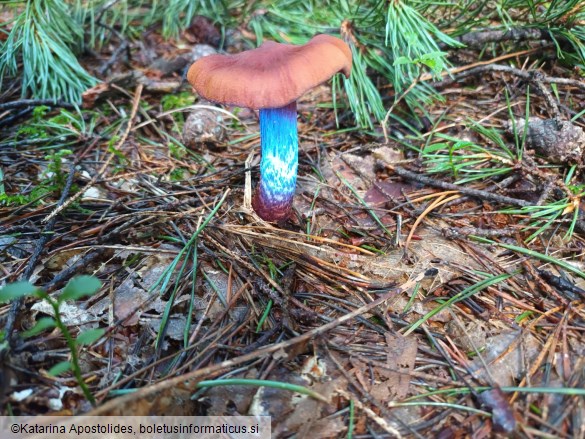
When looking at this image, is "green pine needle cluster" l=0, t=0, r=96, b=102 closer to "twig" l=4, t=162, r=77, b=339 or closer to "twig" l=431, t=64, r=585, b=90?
"twig" l=4, t=162, r=77, b=339

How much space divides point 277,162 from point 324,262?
0.49 metres

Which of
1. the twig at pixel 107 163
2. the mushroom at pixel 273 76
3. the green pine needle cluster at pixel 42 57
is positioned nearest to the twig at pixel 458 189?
the mushroom at pixel 273 76

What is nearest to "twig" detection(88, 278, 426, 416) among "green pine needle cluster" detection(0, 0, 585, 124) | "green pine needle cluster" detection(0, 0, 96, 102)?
"green pine needle cluster" detection(0, 0, 585, 124)

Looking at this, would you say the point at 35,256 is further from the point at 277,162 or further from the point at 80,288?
the point at 277,162

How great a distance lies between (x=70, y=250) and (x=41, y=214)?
1.09 ft

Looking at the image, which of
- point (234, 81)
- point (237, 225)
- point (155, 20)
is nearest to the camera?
point (234, 81)

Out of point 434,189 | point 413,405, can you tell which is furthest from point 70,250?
point 434,189

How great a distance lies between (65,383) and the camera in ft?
4.21

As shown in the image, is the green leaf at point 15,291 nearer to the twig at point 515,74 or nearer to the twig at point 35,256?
the twig at point 35,256

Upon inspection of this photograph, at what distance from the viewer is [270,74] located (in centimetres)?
144

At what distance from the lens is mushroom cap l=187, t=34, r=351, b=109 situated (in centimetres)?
143

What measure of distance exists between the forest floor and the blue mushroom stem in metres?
0.09

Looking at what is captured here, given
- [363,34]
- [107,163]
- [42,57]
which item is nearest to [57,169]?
[107,163]

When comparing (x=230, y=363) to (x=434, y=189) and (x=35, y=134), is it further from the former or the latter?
(x=35, y=134)
